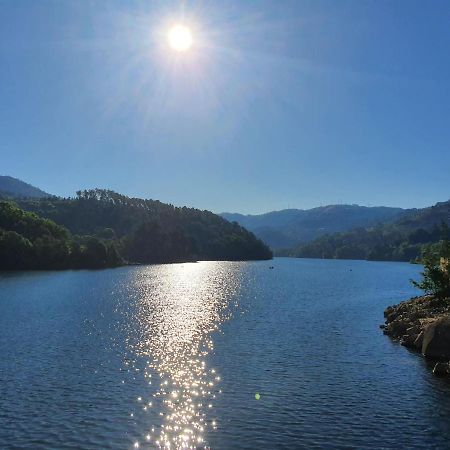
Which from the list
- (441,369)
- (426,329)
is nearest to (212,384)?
(441,369)

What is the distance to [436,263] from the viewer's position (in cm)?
7425

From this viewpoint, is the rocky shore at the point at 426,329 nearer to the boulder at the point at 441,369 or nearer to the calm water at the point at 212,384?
the boulder at the point at 441,369

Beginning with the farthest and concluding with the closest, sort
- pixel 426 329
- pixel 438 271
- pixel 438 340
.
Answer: pixel 438 271
pixel 426 329
pixel 438 340

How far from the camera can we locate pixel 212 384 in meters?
43.4

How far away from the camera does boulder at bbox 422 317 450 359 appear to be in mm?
51438

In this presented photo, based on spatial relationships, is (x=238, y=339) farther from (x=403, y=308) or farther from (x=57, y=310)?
(x=57, y=310)

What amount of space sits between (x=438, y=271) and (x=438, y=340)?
19961mm

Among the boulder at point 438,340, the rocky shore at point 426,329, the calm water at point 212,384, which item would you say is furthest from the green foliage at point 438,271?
the boulder at point 438,340

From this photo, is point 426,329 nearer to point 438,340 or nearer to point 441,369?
point 438,340

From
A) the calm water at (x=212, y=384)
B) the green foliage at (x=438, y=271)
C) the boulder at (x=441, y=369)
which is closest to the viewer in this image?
the calm water at (x=212, y=384)

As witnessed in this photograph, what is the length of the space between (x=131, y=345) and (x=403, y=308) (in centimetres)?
4687

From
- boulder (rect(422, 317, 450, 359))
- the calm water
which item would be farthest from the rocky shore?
the calm water

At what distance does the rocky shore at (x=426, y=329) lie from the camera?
51.4 meters

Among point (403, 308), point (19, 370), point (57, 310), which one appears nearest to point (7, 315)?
point (57, 310)
